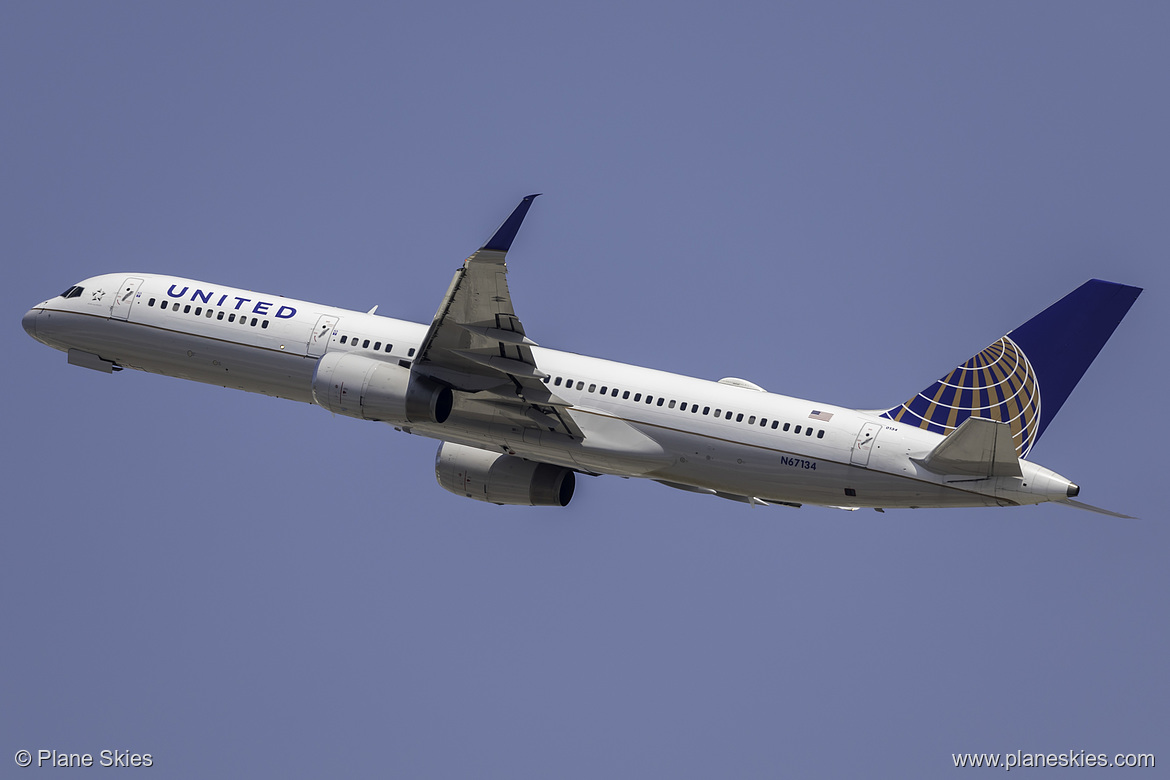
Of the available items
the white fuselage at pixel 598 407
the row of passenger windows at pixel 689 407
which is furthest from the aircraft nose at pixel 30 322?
the row of passenger windows at pixel 689 407

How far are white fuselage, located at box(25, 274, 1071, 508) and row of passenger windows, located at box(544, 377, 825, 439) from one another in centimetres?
4

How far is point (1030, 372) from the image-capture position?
140ft

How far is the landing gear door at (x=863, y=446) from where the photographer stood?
41531 mm

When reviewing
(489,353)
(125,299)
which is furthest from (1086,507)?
(125,299)

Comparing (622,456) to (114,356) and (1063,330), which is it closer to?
(1063,330)

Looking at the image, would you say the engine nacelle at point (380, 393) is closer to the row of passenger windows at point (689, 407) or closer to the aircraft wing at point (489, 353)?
the aircraft wing at point (489, 353)

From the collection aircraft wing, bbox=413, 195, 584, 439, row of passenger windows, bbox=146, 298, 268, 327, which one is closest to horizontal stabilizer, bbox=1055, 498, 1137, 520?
aircraft wing, bbox=413, 195, 584, 439

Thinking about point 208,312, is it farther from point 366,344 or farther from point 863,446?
point 863,446

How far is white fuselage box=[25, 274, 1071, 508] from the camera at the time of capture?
136ft

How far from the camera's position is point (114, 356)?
49844 mm

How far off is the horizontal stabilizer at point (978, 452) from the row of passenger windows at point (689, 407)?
3425 millimetres

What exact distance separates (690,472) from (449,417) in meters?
6.80

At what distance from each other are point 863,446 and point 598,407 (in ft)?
24.4

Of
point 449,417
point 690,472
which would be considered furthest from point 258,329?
point 690,472
